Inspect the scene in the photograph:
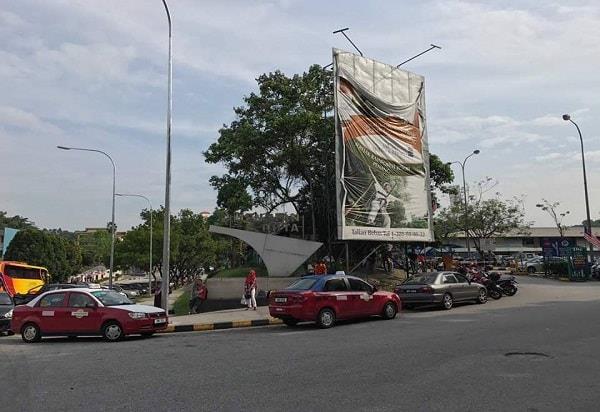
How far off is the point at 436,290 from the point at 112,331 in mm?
10902

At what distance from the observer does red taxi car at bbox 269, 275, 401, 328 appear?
48.2 feet

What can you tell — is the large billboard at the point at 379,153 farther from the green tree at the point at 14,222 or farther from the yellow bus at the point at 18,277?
the green tree at the point at 14,222

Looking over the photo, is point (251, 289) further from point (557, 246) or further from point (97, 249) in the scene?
point (97, 249)

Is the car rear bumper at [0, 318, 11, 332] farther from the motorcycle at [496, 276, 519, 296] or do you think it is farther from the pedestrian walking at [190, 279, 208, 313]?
the motorcycle at [496, 276, 519, 296]

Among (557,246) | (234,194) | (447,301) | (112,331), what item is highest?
(234,194)

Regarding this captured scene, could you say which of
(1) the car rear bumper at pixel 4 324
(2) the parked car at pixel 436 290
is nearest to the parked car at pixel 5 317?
(1) the car rear bumper at pixel 4 324

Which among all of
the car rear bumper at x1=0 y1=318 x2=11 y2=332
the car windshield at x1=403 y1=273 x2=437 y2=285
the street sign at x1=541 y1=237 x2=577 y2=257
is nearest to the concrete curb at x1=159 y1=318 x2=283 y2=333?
the car rear bumper at x1=0 y1=318 x2=11 y2=332

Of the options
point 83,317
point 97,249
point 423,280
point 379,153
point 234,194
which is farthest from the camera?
point 97,249

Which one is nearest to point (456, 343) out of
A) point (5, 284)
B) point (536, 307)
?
point (536, 307)

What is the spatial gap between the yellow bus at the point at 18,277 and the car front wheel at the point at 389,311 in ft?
74.7

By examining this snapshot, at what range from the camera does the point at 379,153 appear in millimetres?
26938

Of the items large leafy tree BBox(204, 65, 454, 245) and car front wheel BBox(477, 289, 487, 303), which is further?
large leafy tree BBox(204, 65, 454, 245)

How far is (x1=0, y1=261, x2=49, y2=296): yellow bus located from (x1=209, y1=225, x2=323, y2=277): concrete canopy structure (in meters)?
15.1

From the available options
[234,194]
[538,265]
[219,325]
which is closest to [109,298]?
[219,325]
